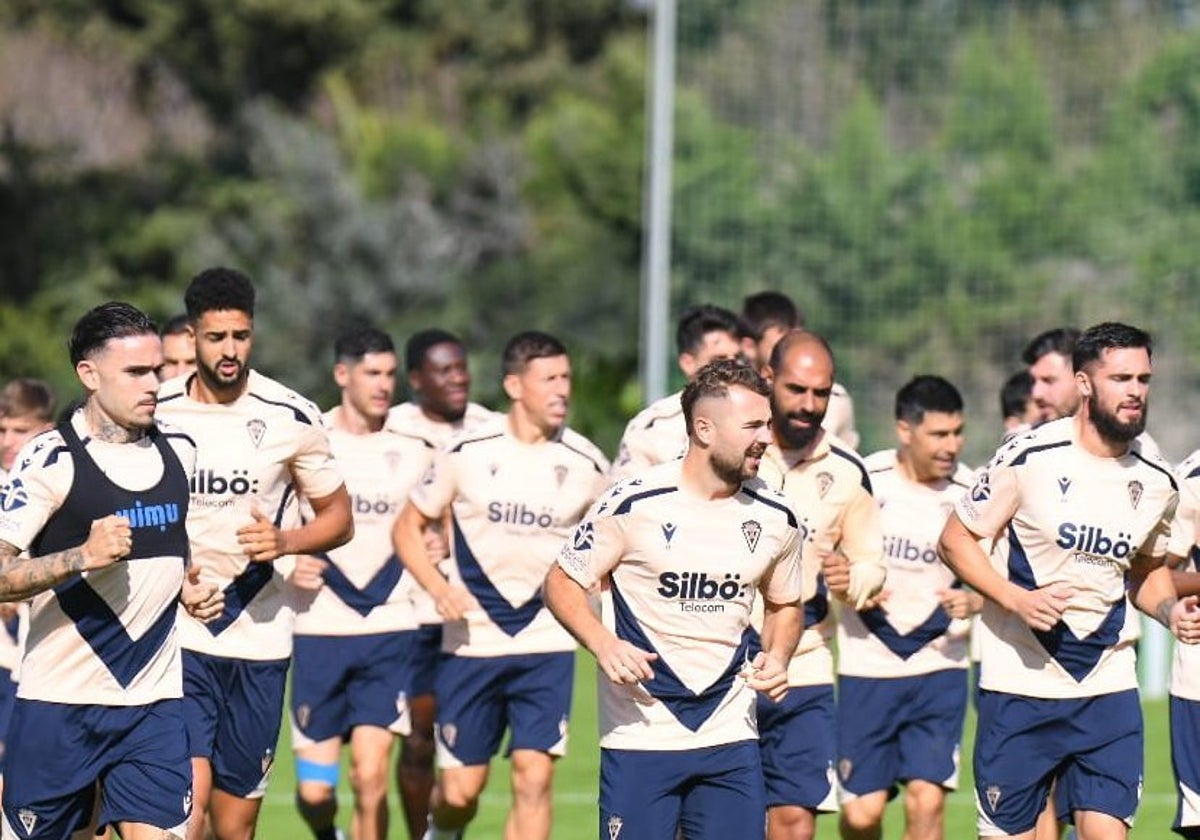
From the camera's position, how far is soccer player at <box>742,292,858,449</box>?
11.9 meters

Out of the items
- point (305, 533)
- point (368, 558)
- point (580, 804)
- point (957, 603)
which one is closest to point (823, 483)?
point (957, 603)

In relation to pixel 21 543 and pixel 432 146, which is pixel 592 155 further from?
pixel 21 543

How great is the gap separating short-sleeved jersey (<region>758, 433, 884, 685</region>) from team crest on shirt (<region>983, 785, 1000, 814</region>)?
1.07m

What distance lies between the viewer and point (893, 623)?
11484 mm

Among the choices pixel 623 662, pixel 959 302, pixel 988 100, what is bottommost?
pixel 623 662

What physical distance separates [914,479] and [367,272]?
22.7m

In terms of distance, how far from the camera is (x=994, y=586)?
9.24m

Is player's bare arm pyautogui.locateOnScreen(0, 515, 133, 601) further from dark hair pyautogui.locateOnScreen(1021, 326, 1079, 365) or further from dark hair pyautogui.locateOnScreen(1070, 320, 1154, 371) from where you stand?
dark hair pyautogui.locateOnScreen(1021, 326, 1079, 365)

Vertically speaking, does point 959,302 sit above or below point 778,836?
above

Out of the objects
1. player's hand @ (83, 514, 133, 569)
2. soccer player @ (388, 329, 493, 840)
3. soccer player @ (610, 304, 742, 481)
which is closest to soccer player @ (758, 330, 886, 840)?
soccer player @ (610, 304, 742, 481)

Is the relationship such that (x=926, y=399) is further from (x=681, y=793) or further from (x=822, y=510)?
(x=681, y=793)

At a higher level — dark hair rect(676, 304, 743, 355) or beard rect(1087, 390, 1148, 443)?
dark hair rect(676, 304, 743, 355)

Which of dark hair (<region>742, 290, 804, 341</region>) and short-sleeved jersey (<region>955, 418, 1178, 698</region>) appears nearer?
short-sleeved jersey (<region>955, 418, 1178, 698</region>)

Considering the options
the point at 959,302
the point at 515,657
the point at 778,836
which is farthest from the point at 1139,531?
the point at 959,302
